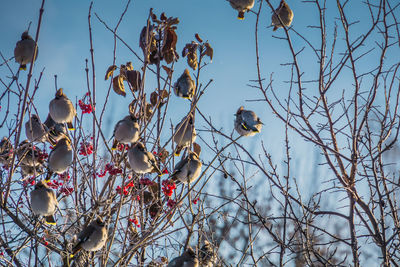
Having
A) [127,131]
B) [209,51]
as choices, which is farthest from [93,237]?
[209,51]

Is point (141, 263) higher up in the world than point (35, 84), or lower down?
lower down

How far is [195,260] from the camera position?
8.93 feet

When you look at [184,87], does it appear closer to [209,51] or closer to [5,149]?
[209,51]

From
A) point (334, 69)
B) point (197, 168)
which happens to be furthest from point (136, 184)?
point (334, 69)

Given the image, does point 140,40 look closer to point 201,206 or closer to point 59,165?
point 59,165

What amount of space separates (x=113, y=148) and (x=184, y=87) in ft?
2.28

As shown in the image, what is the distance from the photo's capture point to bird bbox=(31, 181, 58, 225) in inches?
109

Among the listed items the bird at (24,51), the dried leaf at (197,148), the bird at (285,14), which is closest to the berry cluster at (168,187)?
the dried leaf at (197,148)

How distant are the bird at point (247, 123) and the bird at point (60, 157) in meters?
1.31

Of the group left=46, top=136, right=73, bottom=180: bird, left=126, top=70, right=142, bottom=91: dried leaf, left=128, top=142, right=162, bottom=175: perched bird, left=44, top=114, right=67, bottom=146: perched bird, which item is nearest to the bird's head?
left=44, top=114, right=67, bottom=146: perched bird

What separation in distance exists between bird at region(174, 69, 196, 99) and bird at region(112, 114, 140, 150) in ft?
1.80

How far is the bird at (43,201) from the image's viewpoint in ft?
9.06

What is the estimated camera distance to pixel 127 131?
2693mm

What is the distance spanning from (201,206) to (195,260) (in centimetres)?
38
